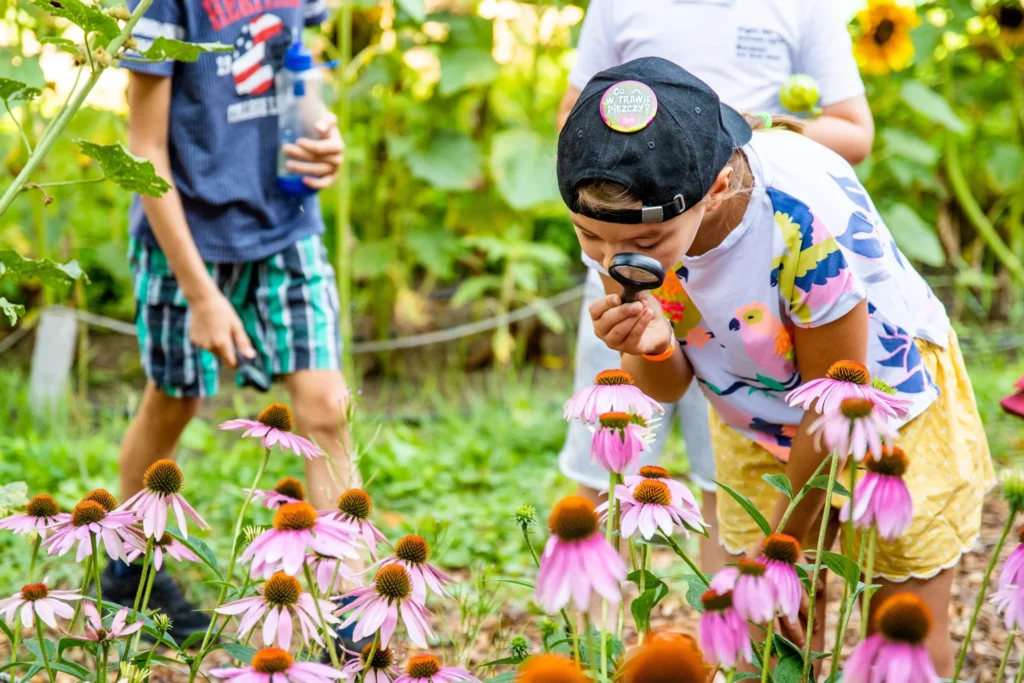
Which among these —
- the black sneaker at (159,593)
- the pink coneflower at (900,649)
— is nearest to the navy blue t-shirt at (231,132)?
the black sneaker at (159,593)

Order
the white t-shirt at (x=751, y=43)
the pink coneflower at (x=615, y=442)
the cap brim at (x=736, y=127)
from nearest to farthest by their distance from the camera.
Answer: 1. the pink coneflower at (x=615, y=442)
2. the cap brim at (x=736, y=127)
3. the white t-shirt at (x=751, y=43)

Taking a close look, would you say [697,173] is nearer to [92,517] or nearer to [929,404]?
[929,404]

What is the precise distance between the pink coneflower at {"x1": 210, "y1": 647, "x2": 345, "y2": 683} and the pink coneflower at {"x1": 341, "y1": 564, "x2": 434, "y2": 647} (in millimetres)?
79

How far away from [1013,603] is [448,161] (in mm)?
2816

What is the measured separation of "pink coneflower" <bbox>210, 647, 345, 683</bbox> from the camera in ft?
2.68

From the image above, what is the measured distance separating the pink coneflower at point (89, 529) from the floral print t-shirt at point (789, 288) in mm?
748

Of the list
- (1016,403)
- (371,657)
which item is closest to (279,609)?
(371,657)

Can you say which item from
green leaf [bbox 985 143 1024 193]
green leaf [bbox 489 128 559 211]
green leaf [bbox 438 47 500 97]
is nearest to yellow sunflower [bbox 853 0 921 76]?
green leaf [bbox 985 143 1024 193]

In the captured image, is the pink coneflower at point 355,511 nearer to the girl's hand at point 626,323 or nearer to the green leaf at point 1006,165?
the girl's hand at point 626,323

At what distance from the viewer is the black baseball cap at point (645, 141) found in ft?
3.56

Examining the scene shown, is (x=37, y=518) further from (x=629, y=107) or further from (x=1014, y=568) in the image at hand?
(x=1014, y=568)

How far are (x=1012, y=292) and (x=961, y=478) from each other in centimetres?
297

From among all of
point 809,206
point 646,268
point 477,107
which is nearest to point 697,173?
point 646,268

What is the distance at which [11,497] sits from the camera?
43.9 inches
